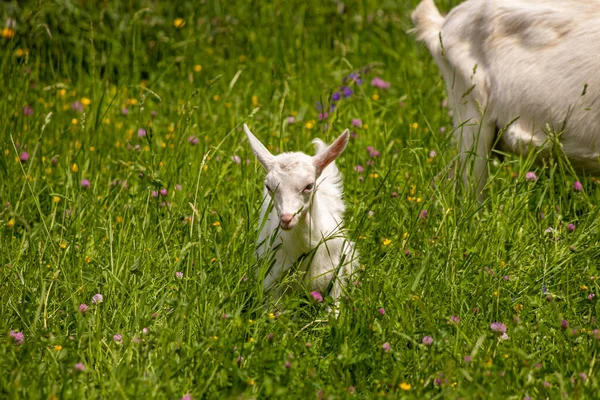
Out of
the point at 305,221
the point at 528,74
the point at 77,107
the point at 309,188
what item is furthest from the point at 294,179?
the point at 77,107

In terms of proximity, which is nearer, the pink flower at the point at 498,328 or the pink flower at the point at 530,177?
the pink flower at the point at 498,328

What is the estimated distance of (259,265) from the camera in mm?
3467

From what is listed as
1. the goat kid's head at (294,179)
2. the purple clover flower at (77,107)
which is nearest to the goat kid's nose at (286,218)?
the goat kid's head at (294,179)

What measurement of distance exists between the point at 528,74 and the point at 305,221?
1527 mm

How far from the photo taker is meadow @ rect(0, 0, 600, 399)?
280 centimetres

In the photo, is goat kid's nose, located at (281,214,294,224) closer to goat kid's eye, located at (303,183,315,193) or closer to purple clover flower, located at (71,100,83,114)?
goat kid's eye, located at (303,183,315,193)

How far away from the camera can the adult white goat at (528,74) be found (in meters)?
4.18

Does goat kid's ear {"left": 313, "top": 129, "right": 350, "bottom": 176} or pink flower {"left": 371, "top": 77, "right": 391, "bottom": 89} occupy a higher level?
goat kid's ear {"left": 313, "top": 129, "right": 350, "bottom": 176}

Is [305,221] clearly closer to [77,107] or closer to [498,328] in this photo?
[498,328]

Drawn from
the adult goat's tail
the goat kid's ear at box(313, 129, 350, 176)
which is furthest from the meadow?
the adult goat's tail

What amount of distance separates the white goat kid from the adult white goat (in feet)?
2.61

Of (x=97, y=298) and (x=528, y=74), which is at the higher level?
(x=528, y=74)

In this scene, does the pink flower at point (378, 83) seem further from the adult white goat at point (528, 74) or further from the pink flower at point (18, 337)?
the pink flower at point (18, 337)

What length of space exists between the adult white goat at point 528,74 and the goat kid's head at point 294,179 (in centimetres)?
92
